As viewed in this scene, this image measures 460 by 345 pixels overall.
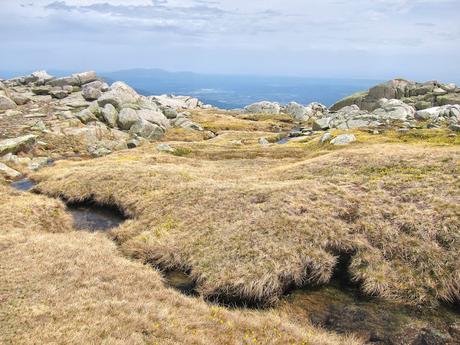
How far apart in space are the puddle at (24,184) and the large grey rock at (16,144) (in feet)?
49.1

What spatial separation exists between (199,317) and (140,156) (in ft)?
154

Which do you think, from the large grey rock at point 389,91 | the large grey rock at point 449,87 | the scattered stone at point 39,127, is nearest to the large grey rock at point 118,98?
the scattered stone at point 39,127

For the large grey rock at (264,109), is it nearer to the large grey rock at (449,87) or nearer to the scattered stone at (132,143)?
the large grey rock at (449,87)

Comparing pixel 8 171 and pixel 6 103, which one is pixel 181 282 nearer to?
pixel 8 171

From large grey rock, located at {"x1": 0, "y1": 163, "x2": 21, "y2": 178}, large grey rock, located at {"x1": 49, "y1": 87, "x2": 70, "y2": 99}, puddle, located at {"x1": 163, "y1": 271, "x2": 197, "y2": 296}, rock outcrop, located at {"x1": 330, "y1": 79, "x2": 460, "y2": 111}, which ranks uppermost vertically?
rock outcrop, located at {"x1": 330, "y1": 79, "x2": 460, "y2": 111}

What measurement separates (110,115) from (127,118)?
4.21 meters

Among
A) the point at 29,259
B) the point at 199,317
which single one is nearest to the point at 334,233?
the point at 199,317

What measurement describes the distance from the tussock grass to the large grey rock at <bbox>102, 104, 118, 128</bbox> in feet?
194

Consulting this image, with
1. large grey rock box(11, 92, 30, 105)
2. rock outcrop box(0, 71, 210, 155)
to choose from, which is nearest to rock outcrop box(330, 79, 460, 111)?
rock outcrop box(0, 71, 210, 155)

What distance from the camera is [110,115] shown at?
98500 millimetres

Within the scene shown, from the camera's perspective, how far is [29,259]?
22.0 meters

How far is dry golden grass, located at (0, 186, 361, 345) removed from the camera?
15.0m

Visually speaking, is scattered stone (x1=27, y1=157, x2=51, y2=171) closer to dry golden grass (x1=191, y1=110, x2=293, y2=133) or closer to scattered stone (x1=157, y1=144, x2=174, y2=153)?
scattered stone (x1=157, y1=144, x2=174, y2=153)

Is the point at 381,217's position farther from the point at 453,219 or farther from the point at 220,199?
the point at 220,199
